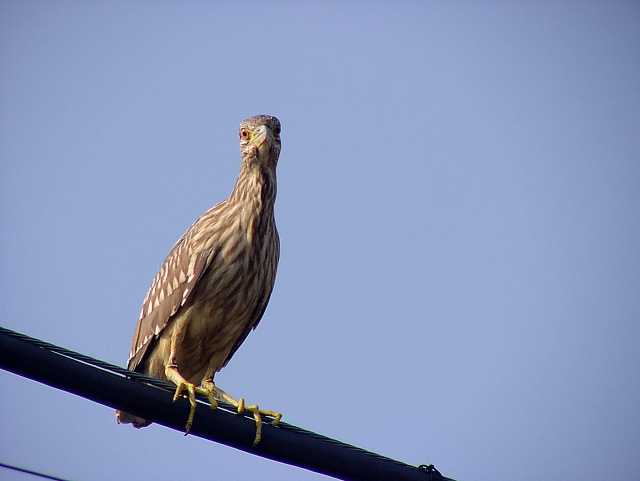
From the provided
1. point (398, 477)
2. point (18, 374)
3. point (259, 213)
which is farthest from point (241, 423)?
point (259, 213)

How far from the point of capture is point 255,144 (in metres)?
6.87

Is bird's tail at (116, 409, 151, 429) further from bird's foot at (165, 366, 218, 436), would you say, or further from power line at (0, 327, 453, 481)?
power line at (0, 327, 453, 481)

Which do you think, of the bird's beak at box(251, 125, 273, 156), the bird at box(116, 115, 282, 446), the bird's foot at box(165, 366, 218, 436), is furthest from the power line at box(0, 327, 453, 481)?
the bird's beak at box(251, 125, 273, 156)

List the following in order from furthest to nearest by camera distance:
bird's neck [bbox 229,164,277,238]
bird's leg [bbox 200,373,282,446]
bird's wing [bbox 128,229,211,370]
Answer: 1. bird's neck [bbox 229,164,277,238]
2. bird's wing [bbox 128,229,211,370]
3. bird's leg [bbox 200,373,282,446]

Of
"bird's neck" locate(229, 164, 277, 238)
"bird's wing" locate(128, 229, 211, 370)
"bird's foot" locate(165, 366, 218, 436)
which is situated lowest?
"bird's foot" locate(165, 366, 218, 436)

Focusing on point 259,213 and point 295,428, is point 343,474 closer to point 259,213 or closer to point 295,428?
point 295,428

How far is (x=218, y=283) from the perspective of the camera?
6.44 meters

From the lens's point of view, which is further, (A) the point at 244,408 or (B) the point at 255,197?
(B) the point at 255,197

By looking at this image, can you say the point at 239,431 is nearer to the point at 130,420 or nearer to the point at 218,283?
the point at 218,283

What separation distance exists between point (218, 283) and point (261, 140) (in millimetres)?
1269

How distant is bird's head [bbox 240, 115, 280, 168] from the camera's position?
6.85m

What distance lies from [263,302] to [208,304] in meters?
0.60

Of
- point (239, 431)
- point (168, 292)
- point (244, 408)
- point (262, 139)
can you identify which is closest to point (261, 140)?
point (262, 139)

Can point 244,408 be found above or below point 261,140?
below
